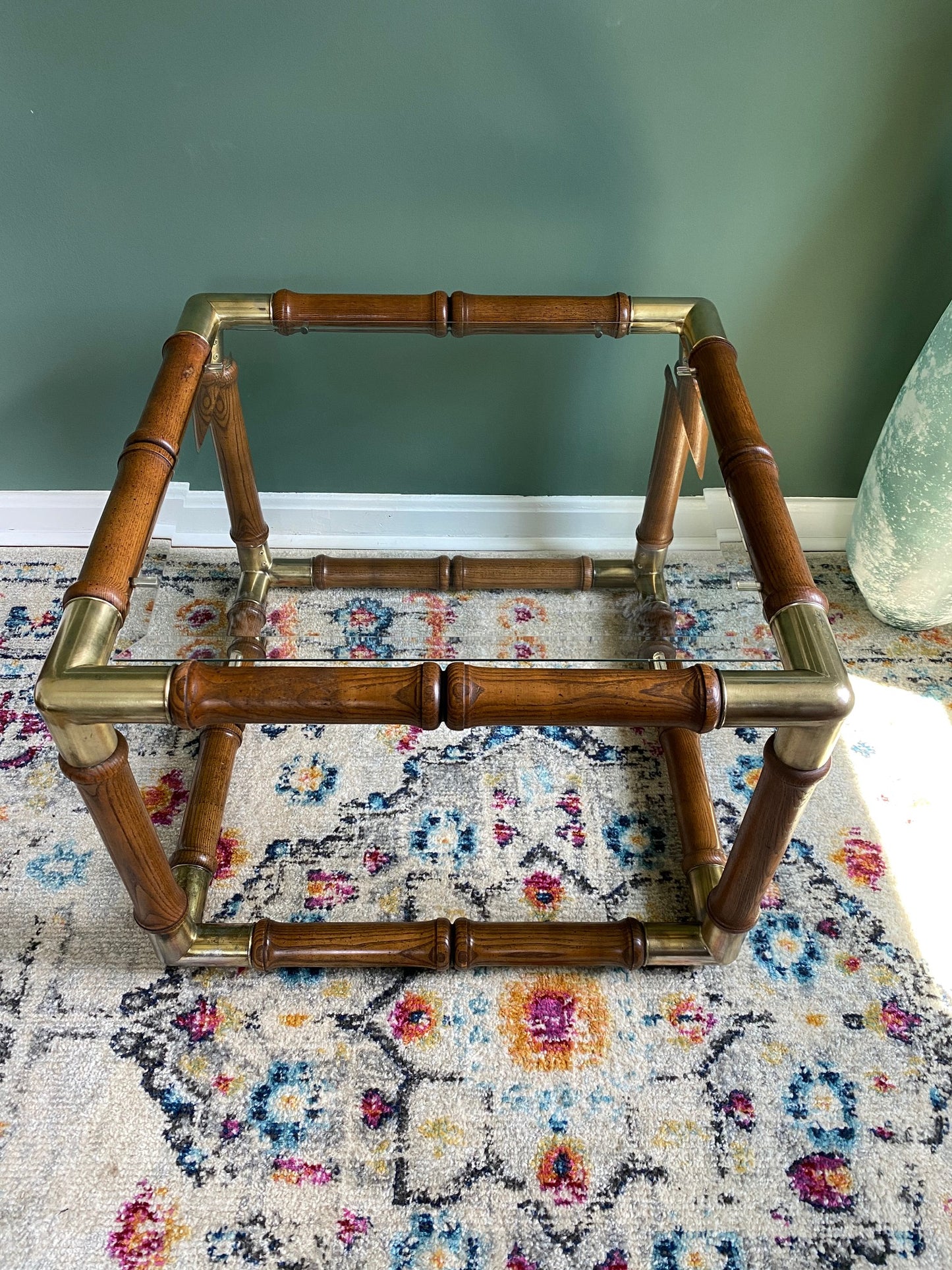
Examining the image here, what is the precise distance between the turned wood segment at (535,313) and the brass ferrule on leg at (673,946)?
69 centimetres

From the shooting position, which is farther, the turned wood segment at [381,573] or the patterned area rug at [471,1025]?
the turned wood segment at [381,573]

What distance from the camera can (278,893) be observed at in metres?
1.11

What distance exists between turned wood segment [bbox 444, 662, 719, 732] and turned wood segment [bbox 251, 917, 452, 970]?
33 centimetres

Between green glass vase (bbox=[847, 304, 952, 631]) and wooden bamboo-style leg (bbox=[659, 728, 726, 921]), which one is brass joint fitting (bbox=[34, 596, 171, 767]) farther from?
green glass vase (bbox=[847, 304, 952, 631])

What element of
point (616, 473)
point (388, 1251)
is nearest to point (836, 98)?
point (616, 473)

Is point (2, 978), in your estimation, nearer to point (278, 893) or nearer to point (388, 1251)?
point (278, 893)

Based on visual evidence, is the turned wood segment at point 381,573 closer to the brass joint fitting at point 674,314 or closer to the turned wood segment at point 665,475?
the turned wood segment at point 665,475

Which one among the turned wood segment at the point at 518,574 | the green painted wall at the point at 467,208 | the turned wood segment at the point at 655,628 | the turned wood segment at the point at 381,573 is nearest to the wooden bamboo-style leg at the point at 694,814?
the turned wood segment at the point at 655,628

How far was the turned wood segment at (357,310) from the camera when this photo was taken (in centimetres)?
114

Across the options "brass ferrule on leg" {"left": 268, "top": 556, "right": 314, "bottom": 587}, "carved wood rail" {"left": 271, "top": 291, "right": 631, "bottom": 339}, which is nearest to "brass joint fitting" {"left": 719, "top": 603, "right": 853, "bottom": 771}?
"carved wood rail" {"left": 271, "top": 291, "right": 631, "bottom": 339}

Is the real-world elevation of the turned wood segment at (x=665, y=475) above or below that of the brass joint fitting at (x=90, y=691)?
above

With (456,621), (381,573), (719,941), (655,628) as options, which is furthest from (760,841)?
(381,573)

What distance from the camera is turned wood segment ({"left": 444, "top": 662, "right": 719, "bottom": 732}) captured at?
779 mm

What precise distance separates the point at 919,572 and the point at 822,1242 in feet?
2.85
